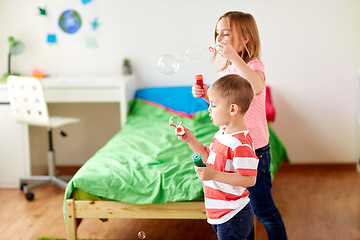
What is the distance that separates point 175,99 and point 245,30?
1.89 metres

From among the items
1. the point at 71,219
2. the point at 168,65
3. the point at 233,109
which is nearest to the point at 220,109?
the point at 233,109

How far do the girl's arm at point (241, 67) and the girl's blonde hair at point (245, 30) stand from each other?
120 mm

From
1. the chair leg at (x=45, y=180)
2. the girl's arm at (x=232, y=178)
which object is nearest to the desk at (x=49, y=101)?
the chair leg at (x=45, y=180)

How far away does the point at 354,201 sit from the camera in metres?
3.38

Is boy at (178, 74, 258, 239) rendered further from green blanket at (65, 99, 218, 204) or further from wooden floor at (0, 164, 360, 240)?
wooden floor at (0, 164, 360, 240)

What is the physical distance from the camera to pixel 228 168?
5.72 feet

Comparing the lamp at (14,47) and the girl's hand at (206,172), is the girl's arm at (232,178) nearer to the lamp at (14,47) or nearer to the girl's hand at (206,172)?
the girl's hand at (206,172)

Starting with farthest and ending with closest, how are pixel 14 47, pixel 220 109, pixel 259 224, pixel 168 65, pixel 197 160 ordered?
pixel 14 47
pixel 259 224
pixel 168 65
pixel 220 109
pixel 197 160

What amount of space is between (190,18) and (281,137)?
3.75 feet

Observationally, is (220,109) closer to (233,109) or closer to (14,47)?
(233,109)

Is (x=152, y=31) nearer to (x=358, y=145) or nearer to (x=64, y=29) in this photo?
(x=64, y=29)

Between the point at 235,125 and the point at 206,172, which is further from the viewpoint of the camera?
the point at 235,125

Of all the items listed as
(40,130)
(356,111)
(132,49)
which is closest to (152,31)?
(132,49)

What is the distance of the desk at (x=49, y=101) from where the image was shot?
146 inches
